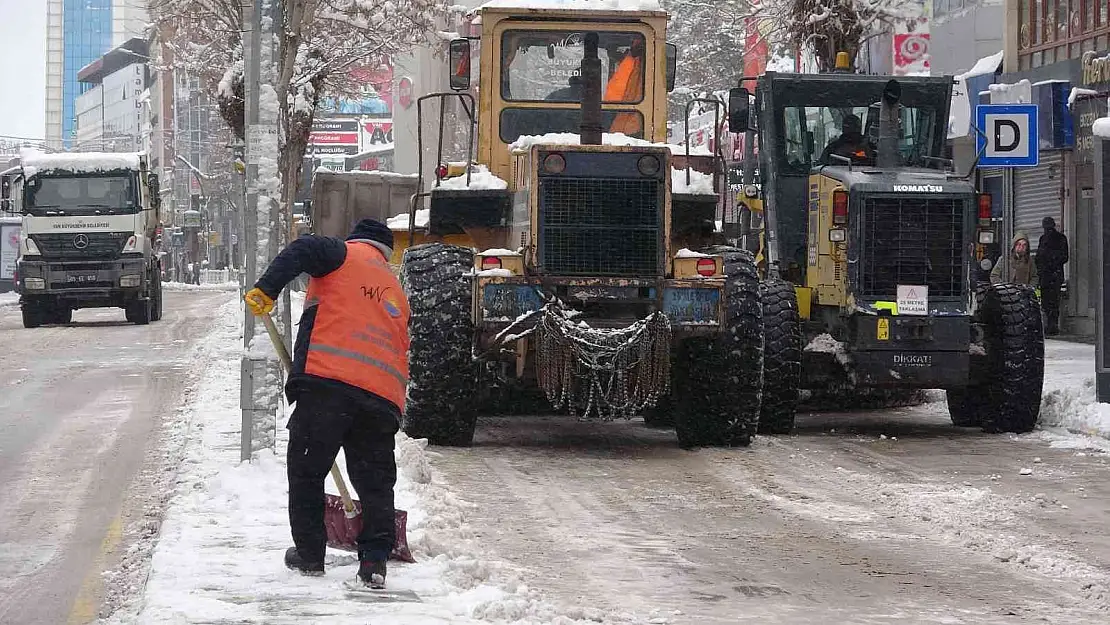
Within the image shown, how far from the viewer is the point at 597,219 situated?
1214 cm

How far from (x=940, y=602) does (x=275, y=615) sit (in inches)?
108

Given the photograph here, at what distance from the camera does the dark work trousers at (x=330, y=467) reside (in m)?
7.09

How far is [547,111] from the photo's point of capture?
13.5 metres

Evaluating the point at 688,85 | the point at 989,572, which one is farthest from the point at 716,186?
the point at 688,85

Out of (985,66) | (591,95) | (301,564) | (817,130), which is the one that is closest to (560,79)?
(591,95)

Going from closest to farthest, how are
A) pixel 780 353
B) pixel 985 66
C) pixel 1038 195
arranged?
1. pixel 780 353
2. pixel 1038 195
3. pixel 985 66

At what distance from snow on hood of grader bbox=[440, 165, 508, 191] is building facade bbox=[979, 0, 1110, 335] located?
11798 millimetres

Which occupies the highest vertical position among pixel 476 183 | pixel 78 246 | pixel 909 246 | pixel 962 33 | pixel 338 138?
pixel 338 138

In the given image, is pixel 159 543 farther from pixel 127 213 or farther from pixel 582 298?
pixel 127 213

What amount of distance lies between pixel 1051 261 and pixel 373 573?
18603 mm

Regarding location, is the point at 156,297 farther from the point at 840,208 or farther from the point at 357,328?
the point at 357,328

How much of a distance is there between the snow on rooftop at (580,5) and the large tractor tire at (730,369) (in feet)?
7.41

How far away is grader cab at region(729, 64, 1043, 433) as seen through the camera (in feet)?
44.2

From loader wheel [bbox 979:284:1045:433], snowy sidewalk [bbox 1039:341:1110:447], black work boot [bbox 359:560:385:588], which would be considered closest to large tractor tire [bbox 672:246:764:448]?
loader wheel [bbox 979:284:1045:433]
